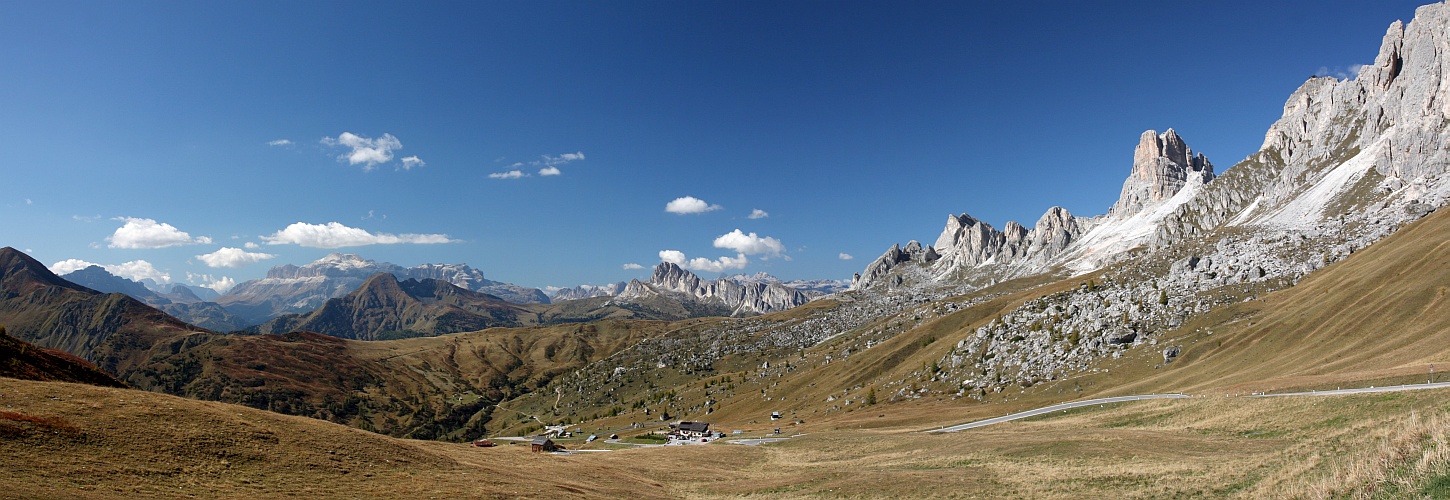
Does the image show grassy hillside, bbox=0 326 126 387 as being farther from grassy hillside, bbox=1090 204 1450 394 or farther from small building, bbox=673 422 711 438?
grassy hillside, bbox=1090 204 1450 394

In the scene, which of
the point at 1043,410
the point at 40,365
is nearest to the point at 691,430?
the point at 1043,410


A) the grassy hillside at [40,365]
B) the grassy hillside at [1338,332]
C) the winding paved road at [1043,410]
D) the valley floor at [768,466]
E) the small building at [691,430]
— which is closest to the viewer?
the valley floor at [768,466]

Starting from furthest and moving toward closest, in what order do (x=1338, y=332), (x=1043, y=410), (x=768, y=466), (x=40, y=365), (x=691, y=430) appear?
(x=691, y=430), (x=1043, y=410), (x=1338, y=332), (x=768, y=466), (x=40, y=365)

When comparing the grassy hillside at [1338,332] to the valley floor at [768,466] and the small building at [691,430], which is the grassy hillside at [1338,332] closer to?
the valley floor at [768,466]

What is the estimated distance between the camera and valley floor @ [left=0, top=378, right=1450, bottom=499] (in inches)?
990

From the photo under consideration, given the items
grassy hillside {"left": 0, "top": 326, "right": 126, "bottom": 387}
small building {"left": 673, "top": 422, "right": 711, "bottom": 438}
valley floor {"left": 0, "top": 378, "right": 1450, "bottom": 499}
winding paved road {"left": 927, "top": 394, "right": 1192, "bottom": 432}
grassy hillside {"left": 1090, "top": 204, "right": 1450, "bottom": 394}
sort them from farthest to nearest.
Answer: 1. small building {"left": 673, "top": 422, "right": 711, "bottom": 438}
2. winding paved road {"left": 927, "top": 394, "right": 1192, "bottom": 432}
3. grassy hillside {"left": 1090, "top": 204, "right": 1450, "bottom": 394}
4. grassy hillside {"left": 0, "top": 326, "right": 126, "bottom": 387}
5. valley floor {"left": 0, "top": 378, "right": 1450, "bottom": 499}

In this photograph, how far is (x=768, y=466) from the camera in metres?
70.6

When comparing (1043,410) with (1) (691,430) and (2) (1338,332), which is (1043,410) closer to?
(2) (1338,332)

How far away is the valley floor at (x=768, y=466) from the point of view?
82.5 ft

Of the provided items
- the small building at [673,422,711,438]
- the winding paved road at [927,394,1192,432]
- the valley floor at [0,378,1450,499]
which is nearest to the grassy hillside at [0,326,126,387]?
the valley floor at [0,378,1450,499]

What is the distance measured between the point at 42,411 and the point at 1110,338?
6525 inches

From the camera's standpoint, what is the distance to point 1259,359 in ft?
311

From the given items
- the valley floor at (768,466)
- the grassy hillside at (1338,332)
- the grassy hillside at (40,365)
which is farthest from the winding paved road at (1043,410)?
the grassy hillside at (40,365)

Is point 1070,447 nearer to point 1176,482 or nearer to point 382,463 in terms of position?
point 1176,482
